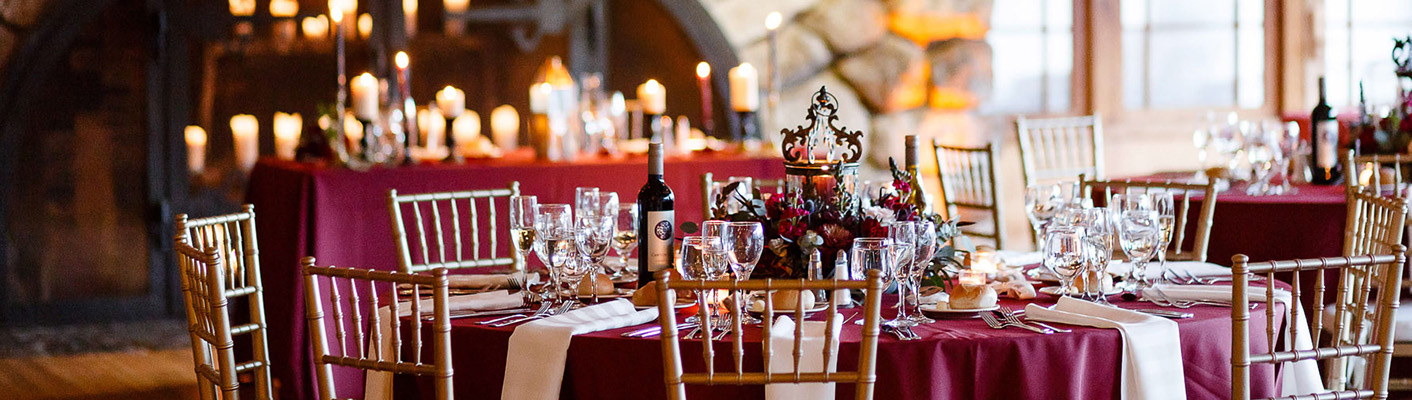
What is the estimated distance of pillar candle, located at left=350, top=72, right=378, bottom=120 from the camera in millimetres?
3654

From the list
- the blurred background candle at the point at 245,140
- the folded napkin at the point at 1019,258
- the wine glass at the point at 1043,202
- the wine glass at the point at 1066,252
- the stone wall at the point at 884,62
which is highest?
the stone wall at the point at 884,62

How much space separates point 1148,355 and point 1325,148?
7.82 feet

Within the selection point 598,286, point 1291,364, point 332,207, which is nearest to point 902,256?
point 598,286

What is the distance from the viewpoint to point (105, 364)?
4113 millimetres

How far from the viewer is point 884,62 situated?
5.45 m

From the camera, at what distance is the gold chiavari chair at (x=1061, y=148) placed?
15.7ft

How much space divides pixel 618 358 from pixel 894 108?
3823mm

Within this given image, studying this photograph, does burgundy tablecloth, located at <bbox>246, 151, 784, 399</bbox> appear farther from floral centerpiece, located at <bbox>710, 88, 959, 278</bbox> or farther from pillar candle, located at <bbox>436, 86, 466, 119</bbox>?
floral centerpiece, located at <bbox>710, 88, 959, 278</bbox>

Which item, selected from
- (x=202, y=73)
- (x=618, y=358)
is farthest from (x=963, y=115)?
(x=618, y=358)

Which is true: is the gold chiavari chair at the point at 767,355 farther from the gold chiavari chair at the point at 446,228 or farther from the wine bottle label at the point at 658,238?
the gold chiavari chair at the point at 446,228

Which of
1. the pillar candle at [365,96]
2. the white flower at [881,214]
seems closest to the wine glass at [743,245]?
the white flower at [881,214]

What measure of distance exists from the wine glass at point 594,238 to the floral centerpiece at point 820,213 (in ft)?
0.69

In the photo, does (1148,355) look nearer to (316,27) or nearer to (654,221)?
(654,221)

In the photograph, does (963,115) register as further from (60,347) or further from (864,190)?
(60,347)
